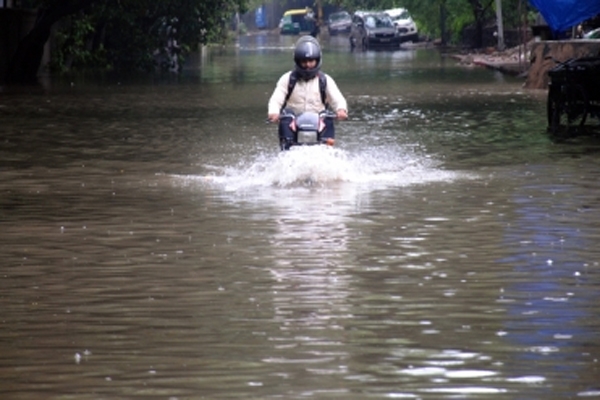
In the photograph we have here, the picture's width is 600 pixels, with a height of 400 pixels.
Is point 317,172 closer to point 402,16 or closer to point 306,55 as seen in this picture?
point 306,55

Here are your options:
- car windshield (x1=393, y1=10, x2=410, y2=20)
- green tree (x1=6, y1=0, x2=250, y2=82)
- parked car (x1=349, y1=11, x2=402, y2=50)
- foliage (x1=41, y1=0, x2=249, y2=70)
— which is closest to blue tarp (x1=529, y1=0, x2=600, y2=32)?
green tree (x1=6, y1=0, x2=250, y2=82)

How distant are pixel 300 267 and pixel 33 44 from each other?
3447 centimetres

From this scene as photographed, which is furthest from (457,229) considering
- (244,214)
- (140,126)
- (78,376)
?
(140,126)

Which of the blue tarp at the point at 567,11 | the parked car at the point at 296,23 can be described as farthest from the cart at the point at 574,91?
the parked car at the point at 296,23

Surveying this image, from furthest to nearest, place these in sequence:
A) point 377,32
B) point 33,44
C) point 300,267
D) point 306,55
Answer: point 377,32, point 33,44, point 306,55, point 300,267

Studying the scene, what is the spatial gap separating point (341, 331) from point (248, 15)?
485ft

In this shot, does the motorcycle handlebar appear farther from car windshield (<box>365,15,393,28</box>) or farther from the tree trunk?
car windshield (<box>365,15,393,28</box>)

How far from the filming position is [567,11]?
3052cm

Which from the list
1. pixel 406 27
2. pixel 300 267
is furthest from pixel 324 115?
pixel 406 27

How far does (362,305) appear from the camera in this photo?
8.70m

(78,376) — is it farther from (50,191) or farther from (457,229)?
(50,191)

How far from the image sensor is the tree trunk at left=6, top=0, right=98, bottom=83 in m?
43.0

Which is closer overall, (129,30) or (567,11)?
(567,11)

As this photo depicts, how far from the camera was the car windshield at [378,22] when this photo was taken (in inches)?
3078
